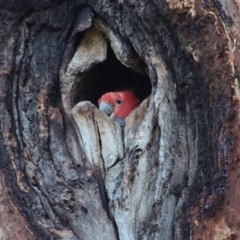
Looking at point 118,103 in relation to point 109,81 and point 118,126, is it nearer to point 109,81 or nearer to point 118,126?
point 109,81

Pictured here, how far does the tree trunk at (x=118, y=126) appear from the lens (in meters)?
2.65

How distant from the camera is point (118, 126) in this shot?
3.18 metres

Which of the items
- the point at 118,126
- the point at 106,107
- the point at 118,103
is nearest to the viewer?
the point at 118,126

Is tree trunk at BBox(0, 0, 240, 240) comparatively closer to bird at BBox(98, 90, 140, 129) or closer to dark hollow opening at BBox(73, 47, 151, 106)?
dark hollow opening at BBox(73, 47, 151, 106)

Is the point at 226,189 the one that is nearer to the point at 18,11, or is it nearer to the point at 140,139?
the point at 140,139

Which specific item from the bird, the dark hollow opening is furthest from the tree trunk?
the bird

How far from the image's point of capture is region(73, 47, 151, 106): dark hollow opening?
136 inches

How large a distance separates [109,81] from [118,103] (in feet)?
0.60

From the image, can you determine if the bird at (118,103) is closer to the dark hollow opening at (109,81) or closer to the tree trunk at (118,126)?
the dark hollow opening at (109,81)

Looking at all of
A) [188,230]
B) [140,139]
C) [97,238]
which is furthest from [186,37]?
[97,238]

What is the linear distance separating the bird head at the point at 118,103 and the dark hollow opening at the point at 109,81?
39 millimetres

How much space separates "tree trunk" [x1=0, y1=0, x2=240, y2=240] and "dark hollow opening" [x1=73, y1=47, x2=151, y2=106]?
21 millimetres

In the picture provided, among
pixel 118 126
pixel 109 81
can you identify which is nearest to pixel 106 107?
pixel 109 81

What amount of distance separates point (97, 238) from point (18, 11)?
3.73 feet
